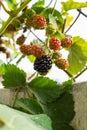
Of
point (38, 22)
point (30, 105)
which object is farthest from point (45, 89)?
point (38, 22)

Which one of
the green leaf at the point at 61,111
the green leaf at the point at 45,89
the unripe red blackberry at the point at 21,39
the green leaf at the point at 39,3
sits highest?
the green leaf at the point at 39,3

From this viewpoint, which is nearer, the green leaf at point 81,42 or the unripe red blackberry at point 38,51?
the unripe red blackberry at point 38,51

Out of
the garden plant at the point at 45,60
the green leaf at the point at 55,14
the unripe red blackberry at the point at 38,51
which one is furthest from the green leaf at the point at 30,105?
the green leaf at the point at 55,14

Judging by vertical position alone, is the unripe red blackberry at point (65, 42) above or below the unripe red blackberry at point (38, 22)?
below

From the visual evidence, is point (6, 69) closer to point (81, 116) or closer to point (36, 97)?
point (36, 97)

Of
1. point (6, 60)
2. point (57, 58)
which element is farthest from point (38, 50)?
point (6, 60)

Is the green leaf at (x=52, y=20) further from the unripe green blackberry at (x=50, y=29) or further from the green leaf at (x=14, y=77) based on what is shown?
the green leaf at (x=14, y=77)

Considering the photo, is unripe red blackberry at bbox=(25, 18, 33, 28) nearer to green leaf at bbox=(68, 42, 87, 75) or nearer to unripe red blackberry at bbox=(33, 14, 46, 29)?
unripe red blackberry at bbox=(33, 14, 46, 29)

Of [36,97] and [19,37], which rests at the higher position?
[19,37]
